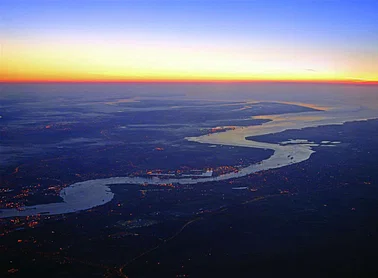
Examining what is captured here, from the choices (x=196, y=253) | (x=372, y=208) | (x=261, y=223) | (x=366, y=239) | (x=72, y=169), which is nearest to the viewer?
(x=196, y=253)

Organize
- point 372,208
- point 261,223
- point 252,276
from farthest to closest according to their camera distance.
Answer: point 372,208, point 261,223, point 252,276

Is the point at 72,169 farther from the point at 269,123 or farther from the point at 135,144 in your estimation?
the point at 269,123

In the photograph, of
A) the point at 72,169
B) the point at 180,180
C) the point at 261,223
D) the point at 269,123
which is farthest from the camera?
the point at 269,123

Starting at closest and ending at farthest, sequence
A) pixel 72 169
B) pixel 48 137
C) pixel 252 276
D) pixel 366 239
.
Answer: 1. pixel 252 276
2. pixel 366 239
3. pixel 72 169
4. pixel 48 137

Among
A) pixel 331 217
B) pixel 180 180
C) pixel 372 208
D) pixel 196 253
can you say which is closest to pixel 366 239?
pixel 331 217

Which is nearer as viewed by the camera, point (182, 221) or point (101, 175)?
point (182, 221)

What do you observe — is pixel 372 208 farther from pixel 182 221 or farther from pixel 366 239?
pixel 182 221

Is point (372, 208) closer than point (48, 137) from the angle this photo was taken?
Yes

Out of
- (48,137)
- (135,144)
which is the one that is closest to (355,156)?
(135,144)

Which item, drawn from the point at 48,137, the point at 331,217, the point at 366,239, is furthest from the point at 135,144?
the point at 366,239
